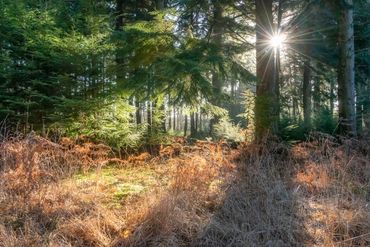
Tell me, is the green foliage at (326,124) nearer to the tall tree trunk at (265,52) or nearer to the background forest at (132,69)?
the background forest at (132,69)

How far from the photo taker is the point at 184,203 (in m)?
3.49

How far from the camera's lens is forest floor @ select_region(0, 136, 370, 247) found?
2986mm

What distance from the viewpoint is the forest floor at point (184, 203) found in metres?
2.99

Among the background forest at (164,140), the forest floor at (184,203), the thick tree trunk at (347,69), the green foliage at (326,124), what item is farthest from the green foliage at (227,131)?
the forest floor at (184,203)

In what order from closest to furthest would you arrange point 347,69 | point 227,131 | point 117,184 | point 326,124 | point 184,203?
point 184,203 < point 117,184 < point 347,69 < point 326,124 < point 227,131

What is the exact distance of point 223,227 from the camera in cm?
314

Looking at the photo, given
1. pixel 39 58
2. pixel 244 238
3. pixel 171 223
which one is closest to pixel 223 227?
pixel 244 238

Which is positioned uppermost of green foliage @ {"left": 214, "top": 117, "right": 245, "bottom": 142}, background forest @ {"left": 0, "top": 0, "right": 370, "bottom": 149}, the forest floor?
background forest @ {"left": 0, "top": 0, "right": 370, "bottom": 149}

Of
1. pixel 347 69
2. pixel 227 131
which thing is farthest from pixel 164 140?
pixel 347 69

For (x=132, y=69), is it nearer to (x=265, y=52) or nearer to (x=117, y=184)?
(x=265, y=52)

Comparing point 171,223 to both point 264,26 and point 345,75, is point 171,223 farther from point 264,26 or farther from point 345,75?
point 345,75

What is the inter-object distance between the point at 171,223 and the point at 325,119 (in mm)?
7223

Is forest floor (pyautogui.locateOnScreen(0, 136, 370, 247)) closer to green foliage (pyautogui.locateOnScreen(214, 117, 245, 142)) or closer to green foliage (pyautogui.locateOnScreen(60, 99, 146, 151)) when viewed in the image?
green foliage (pyautogui.locateOnScreen(60, 99, 146, 151))

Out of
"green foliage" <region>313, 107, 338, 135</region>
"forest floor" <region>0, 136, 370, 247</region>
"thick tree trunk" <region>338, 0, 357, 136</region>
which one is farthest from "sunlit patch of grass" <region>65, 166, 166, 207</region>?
"green foliage" <region>313, 107, 338, 135</region>
